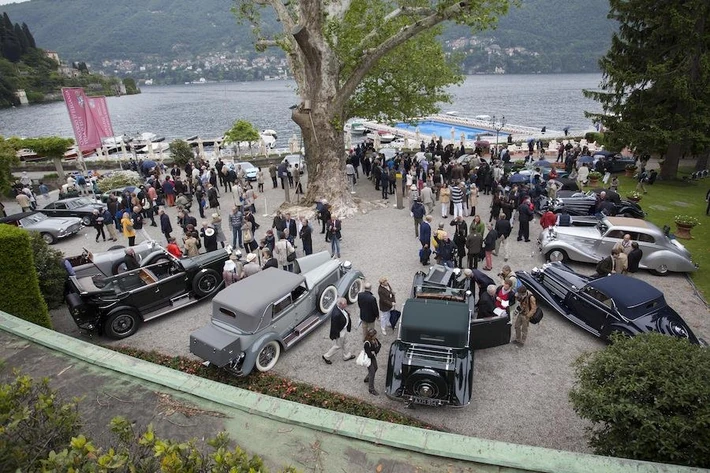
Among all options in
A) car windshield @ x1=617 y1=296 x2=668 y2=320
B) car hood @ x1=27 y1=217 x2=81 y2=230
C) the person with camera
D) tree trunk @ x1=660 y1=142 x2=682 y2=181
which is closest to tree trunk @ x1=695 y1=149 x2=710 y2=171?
tree trunk @ x1=660 y1=142 x2=682 y2=181

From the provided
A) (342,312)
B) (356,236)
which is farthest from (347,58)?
(342,312)

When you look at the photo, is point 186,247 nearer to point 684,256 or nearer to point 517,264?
point 517,264

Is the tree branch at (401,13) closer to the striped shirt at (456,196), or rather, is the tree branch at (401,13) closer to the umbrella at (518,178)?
the striped shirt at (456,196)

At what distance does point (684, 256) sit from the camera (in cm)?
1264

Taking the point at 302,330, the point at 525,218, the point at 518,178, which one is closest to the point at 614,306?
the point at 525,218

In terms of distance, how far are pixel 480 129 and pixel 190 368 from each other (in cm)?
4648

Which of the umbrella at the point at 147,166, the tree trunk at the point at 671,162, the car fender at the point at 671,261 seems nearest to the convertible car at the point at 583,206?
the car fender at the point at 671,261

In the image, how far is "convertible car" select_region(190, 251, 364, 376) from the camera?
8.67 m

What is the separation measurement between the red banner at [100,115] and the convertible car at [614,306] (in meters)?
22.8

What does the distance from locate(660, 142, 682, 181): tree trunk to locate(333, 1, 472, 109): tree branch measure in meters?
14.5

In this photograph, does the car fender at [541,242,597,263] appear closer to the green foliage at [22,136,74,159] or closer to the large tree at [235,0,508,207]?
the large tree at [235,0,508,207]

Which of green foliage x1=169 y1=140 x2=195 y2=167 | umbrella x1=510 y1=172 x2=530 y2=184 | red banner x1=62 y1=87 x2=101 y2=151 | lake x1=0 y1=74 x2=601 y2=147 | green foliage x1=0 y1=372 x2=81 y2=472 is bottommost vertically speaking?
lake x1=0 y1=74 x2=601 y2=147

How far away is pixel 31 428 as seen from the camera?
4164 millimetres

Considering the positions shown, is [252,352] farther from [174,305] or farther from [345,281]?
[174,305]
